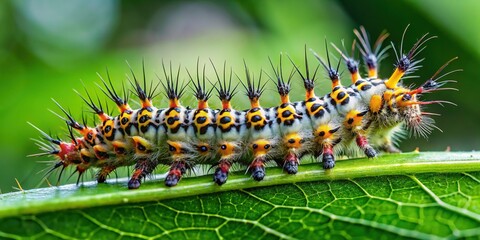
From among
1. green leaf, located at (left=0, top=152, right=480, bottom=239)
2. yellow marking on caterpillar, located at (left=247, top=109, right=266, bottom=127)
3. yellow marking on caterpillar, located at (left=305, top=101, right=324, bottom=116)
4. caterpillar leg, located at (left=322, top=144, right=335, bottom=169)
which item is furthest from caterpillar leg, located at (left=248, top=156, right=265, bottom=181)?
yellow marking on caterpillar, located at (left=305, top=101, right=324, bottom=116)

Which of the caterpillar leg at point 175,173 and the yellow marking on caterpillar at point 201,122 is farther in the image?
the yellow marking on caterpillar at point 201,122

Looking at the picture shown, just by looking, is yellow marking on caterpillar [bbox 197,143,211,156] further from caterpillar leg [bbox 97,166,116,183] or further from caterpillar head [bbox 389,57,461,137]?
caterpillar head [bbox 389,57,461,137]

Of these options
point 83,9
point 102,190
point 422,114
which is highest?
point 83,9

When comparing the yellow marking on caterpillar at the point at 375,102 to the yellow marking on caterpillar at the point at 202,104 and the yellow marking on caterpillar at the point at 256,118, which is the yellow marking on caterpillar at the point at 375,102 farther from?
the yellow marking on caterpillar at the point at 202,104

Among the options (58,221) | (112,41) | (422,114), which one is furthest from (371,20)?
(58,221)

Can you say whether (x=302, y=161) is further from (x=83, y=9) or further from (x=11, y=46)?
(x=83, y=9)

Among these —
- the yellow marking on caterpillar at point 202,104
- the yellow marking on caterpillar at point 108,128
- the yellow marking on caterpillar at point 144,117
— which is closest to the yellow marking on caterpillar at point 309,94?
the yellow marking on caterpillar at point 202,104
